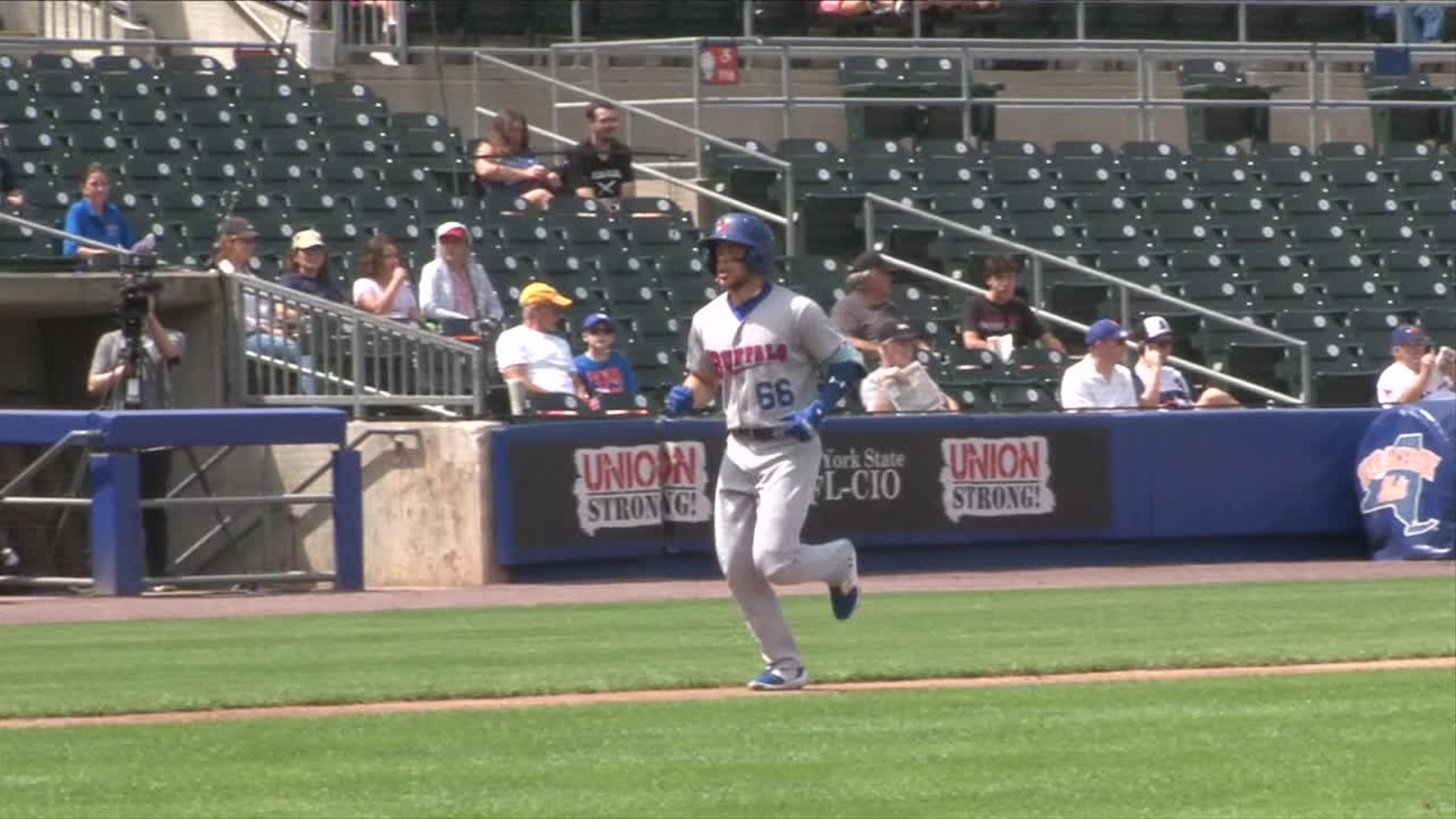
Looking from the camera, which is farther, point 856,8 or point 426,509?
point 856,8

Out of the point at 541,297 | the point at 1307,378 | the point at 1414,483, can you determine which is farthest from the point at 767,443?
the point at 1307,378

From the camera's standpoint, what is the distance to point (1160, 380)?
19.8m

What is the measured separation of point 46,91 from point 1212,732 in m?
14.6

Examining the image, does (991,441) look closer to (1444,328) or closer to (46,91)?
(1444,328)

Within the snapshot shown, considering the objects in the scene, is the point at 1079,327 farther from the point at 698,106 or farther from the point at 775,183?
the point at 698,106

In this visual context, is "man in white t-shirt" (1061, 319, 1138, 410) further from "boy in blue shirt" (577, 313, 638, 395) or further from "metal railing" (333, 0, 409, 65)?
"metal railing" (333, 0, 409, 65)

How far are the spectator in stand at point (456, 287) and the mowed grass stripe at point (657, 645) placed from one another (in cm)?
381

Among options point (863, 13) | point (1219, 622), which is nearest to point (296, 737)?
point (1219, 622)

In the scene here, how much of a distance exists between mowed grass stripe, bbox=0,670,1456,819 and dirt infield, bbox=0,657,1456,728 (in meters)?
0.19

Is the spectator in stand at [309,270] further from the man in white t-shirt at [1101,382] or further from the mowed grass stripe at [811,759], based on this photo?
the mowed grass stripe at [811,759]

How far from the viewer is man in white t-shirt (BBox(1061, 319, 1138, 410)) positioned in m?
19.3

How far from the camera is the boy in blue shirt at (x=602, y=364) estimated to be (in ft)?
60.3

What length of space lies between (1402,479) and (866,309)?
4.02 metres

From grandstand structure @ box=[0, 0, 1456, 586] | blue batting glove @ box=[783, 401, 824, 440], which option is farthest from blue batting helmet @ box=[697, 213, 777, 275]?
grandstand structure @ box=[0, 0, 1456, 586]
